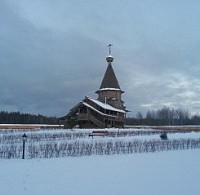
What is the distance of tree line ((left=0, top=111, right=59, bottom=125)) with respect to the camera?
340 ft

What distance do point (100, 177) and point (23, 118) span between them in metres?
104

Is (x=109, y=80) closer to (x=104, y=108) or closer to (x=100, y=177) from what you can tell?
(x=104, y=108)

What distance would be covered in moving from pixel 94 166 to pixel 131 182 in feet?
11.3

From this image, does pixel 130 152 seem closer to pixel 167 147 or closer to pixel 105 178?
pixel 167 147

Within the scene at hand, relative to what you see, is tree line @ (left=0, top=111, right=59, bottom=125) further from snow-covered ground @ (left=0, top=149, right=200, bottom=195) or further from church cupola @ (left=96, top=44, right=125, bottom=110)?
snow-covered ground @ (left=0, top=149, right=200, bottom=195)

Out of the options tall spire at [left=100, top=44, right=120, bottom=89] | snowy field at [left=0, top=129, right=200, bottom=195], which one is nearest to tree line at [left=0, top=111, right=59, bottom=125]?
tall spire at [left=100, top=44, right=120, bottom=89]

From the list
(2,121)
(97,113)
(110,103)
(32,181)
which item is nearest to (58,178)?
(32,181)

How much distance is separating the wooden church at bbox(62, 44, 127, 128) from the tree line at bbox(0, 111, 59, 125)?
4444 centimetres

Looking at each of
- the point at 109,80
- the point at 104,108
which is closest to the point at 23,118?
the point at 109,80

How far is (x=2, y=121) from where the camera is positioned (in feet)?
332

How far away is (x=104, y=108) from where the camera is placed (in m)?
50.8

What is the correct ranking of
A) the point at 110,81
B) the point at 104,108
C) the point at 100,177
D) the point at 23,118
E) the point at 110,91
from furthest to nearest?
the point at 23,118 → the point at 110,81 → the point at 110,91 → the point at 104,108 → the point at 100,177

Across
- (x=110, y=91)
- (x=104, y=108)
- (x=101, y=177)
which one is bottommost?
(x=101, y=177)

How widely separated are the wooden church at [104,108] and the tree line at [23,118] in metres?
44.4
